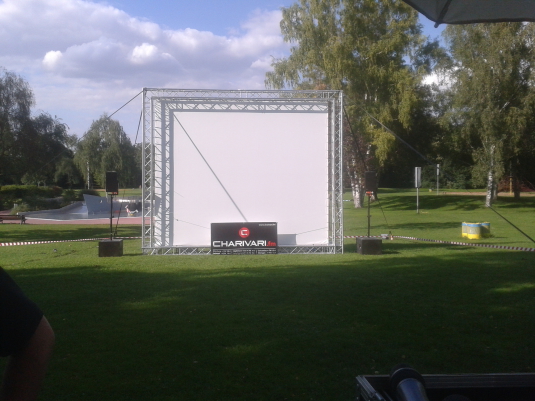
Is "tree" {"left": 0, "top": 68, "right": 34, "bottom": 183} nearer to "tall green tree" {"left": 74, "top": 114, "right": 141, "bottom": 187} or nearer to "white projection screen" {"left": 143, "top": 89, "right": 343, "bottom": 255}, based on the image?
"white projection screen" {"left": 143, "top": 89, "right": 343, "bottom": 255}

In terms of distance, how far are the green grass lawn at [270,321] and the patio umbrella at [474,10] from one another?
3.45 metres

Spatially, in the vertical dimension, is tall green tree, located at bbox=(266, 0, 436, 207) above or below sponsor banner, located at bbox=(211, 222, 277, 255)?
above

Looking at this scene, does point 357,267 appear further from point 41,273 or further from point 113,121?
point 113,121

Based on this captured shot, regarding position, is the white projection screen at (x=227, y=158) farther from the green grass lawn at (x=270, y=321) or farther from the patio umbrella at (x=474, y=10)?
the patio umbrella at (x=474, y=10)

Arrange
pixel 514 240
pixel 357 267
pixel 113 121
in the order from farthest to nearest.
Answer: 1. pixel 113 121
2. pixel 514 240
3. pixel 357 267

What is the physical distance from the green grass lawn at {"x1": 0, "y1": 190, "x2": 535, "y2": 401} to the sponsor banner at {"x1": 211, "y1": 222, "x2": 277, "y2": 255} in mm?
739

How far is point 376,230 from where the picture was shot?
80.9 feet

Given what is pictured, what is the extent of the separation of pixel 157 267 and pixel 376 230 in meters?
14.2

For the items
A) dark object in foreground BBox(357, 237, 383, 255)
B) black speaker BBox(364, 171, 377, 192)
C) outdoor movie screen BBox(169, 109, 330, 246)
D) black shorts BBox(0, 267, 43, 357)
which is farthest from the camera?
black speaker BBox(364, 171, 377, 192)

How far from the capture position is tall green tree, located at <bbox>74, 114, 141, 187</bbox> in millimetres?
48250

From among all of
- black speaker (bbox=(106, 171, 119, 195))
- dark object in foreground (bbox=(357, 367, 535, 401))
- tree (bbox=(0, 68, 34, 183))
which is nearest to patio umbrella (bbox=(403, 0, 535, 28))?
dark object in foreground (bbox=(357, 367, 535, 401))

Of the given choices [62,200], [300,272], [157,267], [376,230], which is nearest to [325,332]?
[300,272]

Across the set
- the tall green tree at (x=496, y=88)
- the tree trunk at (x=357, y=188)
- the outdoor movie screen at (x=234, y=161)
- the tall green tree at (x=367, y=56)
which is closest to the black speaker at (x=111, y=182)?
the outdoor movie screen at (x=234, y=161)

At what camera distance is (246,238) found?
50.6ft
